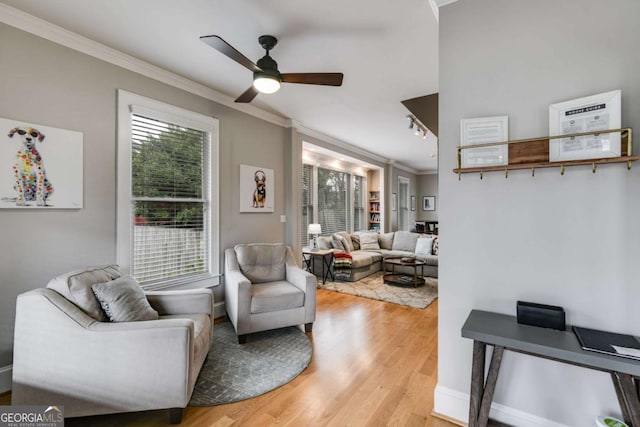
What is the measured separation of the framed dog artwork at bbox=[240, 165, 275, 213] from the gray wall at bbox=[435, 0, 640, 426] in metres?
2.53

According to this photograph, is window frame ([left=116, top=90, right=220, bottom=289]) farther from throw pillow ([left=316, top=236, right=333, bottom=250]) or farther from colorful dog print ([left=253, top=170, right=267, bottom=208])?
throw pillow ([left=316, top=236, right=333, bottom=250])

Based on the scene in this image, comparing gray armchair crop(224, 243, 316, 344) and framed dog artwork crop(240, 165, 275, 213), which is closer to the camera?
gray armchair crop(224, 243, 316, 344)

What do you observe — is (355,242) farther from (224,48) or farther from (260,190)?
(224,48)

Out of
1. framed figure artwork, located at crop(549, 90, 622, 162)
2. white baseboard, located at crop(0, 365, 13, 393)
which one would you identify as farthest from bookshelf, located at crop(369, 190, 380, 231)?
white baseboard, located at crop(0, 365, 13, 393)

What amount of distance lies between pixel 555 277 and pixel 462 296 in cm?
47

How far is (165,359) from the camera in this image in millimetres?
1646

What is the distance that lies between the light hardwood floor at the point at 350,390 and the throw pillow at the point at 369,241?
10.8 ft

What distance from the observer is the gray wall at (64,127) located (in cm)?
202

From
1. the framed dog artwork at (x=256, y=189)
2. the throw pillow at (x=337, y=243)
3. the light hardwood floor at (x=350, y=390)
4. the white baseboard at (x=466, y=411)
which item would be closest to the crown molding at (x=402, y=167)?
the throw pillow at (x=337, y=243)

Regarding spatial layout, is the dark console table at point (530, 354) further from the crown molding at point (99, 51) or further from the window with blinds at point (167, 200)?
the crown molding at point (99, 51)

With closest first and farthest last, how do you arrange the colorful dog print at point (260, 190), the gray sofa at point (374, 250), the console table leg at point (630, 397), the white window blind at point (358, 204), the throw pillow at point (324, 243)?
the console table leg at point (630, 397) < the colorful dog print at point (260, 190) < the gray sofa at point (374, 250) < the throw pillow at point (324, 243) < the white window blind at point (358, 204)

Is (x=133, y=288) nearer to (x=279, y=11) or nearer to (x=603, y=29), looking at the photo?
(x=279, y=11)

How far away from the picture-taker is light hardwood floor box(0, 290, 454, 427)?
5.78 ft

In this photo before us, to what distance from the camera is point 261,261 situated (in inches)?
136
